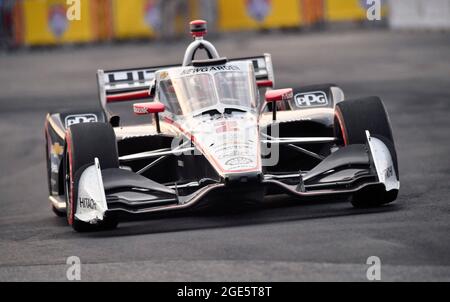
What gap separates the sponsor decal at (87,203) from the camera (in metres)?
10.0

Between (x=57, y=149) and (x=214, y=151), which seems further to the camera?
(x=57, y=149)

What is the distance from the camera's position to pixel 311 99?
12375 mm

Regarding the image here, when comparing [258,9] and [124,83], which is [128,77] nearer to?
[124,83]

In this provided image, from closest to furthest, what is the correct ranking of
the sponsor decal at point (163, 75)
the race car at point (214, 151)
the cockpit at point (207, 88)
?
the race car at point (214, 151), the cockpit at point (207, 88), the sponsor decal at point (163, 75)

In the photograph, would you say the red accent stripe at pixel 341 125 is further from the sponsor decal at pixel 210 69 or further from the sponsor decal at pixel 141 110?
the sponsor decal at pixel 141 110

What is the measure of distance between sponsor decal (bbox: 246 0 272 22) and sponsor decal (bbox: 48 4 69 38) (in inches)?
273

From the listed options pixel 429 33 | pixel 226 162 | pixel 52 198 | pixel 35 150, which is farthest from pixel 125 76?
pixel 429 33

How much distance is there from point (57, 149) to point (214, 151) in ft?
8.26

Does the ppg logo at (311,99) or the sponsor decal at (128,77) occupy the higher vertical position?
the sponsor decal at (128,77)

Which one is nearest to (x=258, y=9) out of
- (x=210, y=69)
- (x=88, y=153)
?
(x=210, y=69)

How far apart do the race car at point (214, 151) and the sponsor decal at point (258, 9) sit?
3357 centimetres

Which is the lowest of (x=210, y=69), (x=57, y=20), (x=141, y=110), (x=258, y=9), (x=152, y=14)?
(x=57, y=20)

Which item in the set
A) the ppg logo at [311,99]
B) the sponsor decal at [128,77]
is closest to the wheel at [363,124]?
the ppg logo at [311,99]
